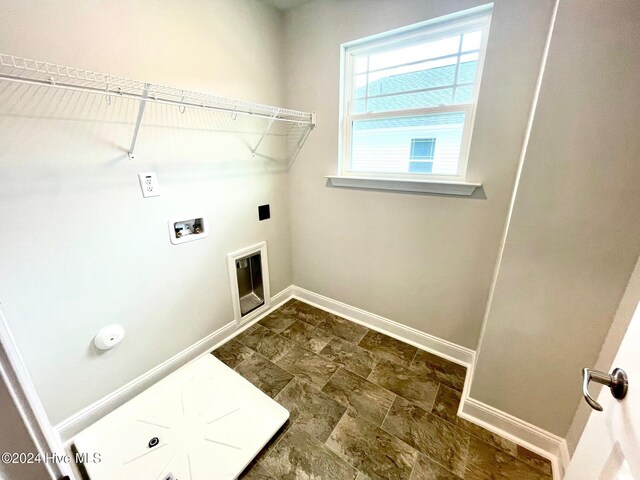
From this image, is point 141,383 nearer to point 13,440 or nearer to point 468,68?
point 13,440

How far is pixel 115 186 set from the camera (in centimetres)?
129

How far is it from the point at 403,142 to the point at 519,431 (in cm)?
176

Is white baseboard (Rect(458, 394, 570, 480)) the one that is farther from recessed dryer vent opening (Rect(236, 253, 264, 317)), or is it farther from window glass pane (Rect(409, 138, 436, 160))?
recessed dryer vent opening (Rect(236, 253, 264, 317))

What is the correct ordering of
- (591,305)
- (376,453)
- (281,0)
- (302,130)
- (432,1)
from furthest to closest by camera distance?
1. (302,130)
2. (281,0)
3. (432,1)
4. (376,453)
5. (591,305)

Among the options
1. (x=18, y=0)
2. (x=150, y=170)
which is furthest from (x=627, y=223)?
(x=18, y=0)

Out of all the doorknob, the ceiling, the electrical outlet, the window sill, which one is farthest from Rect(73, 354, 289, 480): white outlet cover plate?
the ceiling

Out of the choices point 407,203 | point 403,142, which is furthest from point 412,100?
point 407,203

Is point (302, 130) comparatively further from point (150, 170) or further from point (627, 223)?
point (627, 223)

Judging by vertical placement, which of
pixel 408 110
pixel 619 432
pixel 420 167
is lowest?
pixel 619 432

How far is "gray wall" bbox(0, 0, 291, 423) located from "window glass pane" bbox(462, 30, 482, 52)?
130 cm

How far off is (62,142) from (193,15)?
0.98 metres

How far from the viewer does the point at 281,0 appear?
1.76 meters

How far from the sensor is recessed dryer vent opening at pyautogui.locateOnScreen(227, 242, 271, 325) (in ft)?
6.68

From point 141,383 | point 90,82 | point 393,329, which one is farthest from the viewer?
point 393,329
